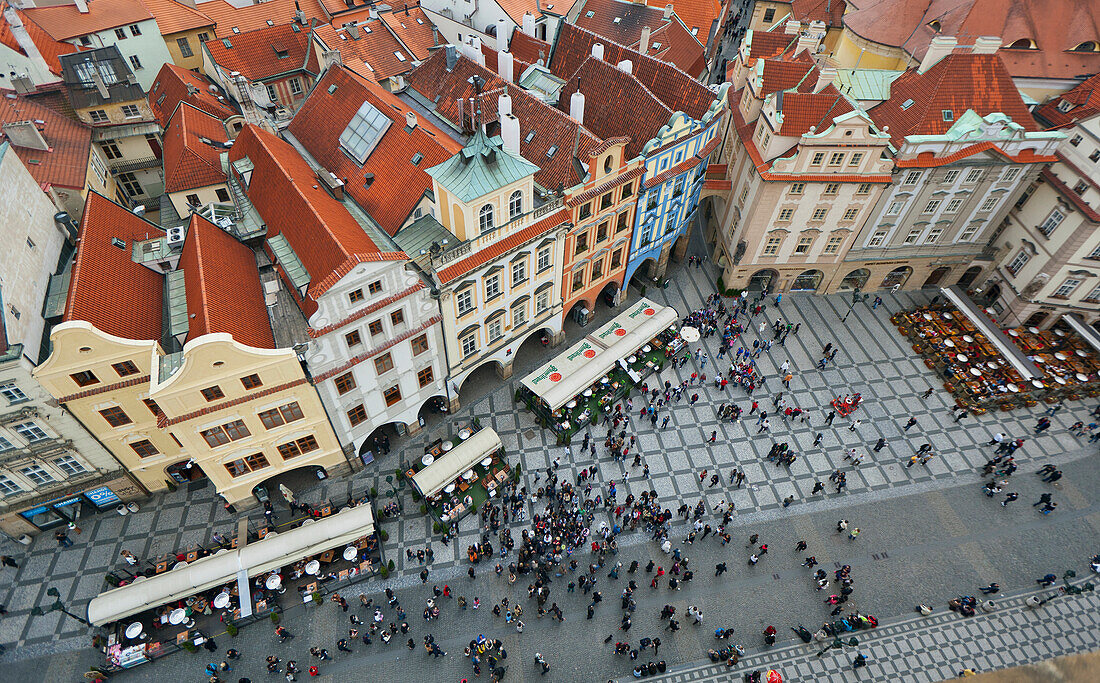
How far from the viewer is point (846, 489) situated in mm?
42969

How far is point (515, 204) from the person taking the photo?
38781 millimetres

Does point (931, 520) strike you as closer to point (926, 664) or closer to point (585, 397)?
point (926, 664)

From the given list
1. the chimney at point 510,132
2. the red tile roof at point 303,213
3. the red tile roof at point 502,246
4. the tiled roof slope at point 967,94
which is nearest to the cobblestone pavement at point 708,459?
the red tile roof at point 502,246

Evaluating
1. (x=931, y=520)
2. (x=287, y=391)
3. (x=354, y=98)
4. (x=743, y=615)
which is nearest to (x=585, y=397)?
(x=743, y=615)

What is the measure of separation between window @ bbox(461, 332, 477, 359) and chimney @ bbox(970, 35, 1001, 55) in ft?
155

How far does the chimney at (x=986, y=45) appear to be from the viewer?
4653 cm

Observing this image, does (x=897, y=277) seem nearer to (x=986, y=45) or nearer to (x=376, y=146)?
(x=986, y=45)

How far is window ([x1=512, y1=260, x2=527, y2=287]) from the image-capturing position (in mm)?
41812

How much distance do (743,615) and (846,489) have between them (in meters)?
13.4

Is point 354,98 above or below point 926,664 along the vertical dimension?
above

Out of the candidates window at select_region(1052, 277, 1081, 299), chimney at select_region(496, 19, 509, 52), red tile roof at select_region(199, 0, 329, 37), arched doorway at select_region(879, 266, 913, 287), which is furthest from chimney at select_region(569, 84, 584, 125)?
window at select_region(1052, 277, 1081, 299)

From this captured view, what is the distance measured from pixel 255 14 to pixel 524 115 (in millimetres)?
41028

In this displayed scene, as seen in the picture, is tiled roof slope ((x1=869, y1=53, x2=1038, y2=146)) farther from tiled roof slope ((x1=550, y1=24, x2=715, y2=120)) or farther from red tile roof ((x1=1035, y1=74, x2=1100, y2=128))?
tiled roof slope ((x1=550, y1=24, x2=715, y2=120))

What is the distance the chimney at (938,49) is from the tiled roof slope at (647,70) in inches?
743
